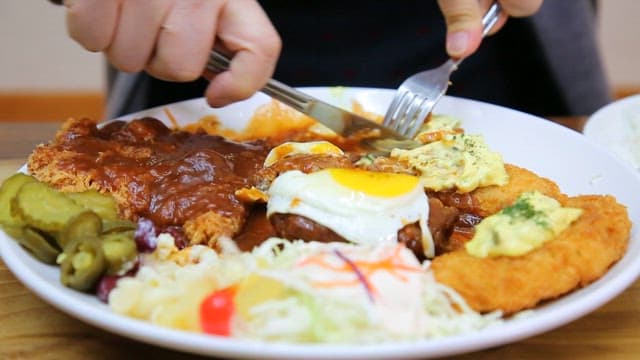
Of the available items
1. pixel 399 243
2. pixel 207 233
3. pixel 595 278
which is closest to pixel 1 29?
pixel 207 233

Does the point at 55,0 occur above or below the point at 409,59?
above

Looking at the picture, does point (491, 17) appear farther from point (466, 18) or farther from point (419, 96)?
point (419, 96)


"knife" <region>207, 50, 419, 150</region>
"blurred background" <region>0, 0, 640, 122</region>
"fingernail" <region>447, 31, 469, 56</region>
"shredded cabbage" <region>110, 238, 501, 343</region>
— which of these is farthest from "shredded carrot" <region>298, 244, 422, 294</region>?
"blurred background" <region>0, 0, 640, 122</region>

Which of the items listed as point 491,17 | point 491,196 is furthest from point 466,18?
point 491,196

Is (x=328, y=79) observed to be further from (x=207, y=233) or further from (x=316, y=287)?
(x=316, y=287)

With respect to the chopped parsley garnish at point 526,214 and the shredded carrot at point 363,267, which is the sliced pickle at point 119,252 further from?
the chopped parsley garnish at point 526,214
